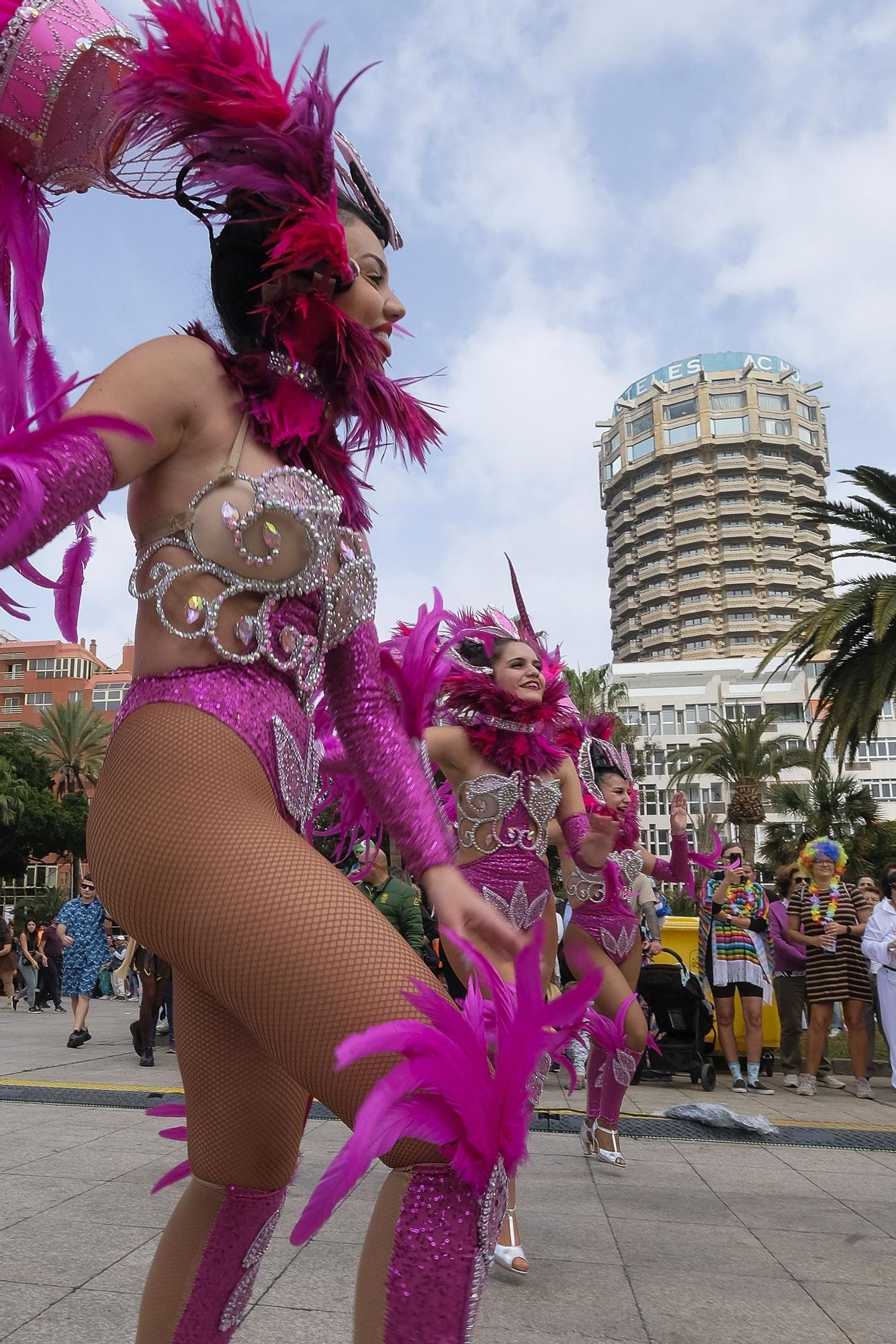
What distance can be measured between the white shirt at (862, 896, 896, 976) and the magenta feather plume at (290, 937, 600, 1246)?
782cm

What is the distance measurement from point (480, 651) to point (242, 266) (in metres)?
3.13

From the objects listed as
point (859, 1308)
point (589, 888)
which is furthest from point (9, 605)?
point (589, 888)

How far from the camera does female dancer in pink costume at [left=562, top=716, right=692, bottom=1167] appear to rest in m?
4.81

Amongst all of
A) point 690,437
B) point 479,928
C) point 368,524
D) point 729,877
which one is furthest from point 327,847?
point 690,437

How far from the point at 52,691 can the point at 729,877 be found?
241 feet

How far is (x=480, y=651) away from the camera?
484cm

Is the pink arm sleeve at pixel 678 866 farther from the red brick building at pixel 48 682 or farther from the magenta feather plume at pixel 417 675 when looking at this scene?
the red brick building at pixel 48 682

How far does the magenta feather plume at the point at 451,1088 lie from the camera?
1185 mm

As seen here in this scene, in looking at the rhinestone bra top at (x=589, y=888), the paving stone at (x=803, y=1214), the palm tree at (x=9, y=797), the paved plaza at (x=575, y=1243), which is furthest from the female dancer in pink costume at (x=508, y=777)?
the palm tree at (x=9, y=797)

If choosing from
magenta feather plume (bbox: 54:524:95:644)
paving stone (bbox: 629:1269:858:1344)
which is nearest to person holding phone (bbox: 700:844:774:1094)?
paving stone (bbox: 629:1269:858:1344)

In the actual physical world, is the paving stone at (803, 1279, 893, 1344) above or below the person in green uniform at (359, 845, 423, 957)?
below

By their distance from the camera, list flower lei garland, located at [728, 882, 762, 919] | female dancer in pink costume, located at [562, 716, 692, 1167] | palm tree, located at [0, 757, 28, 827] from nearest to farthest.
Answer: female dancer in pink costume, located at [562, 716, 692, 1167]
flower lei garland, located at [728, 882, 762, 919]
palm tree, located at [0, 757, 28, 827]

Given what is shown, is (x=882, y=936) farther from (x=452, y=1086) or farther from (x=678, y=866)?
(x=452, y=1086)

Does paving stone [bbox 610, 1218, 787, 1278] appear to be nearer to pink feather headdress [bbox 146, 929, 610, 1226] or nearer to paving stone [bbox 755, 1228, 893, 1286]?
paving stone [bbox 755, 1228, 893, 1286]
